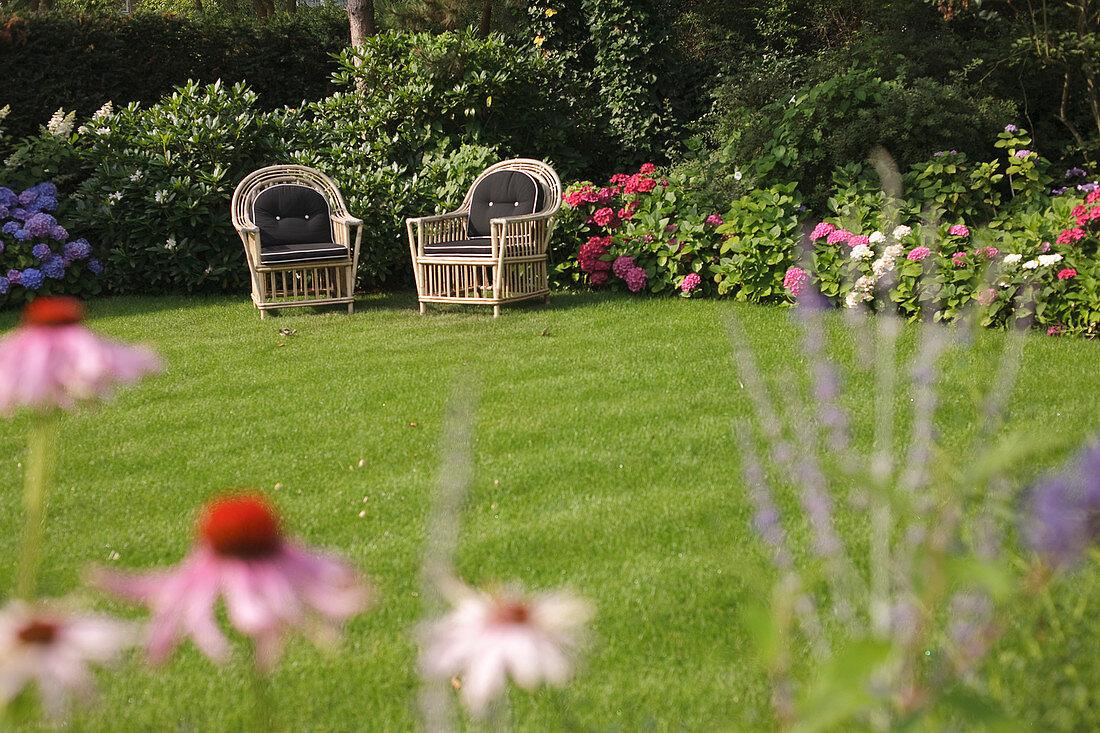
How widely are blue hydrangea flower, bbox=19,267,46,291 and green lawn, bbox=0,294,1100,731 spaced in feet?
3.04

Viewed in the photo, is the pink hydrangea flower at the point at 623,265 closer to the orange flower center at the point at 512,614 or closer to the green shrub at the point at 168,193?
the green shrub at the point at 168,193

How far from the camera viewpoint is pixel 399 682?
5.92ft

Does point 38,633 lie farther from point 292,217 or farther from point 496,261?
point 292,217

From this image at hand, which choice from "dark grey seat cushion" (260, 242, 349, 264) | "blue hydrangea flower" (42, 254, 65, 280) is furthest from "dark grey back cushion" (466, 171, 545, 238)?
"blue hydrangea flower" (42, 254, 65, 280)

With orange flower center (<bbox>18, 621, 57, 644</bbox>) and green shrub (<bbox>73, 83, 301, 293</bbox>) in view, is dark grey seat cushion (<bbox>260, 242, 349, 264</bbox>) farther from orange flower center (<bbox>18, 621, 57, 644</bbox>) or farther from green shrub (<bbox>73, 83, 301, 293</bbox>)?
orange flower center (<bbox>18, 621, 57, 644</bbox>)

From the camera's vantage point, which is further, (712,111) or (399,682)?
(712,111)

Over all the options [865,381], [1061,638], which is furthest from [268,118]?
[1061,638]

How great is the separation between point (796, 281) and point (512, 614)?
4776 millimetres

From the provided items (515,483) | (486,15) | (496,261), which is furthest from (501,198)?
(486,15)

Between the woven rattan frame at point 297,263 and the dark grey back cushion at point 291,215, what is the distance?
58mm

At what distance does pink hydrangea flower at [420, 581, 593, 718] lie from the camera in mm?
Result: 447

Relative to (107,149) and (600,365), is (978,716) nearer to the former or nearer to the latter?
(600,365)

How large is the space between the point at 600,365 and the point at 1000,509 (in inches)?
135

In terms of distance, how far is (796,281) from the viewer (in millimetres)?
5016
